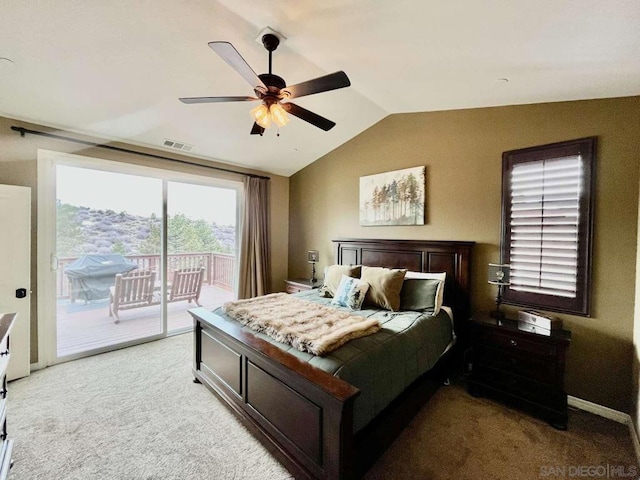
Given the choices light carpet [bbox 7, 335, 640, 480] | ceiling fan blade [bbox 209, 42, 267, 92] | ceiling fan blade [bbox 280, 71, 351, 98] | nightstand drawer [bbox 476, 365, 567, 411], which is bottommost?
light carpet [bbox 7, 335, 640, 480]

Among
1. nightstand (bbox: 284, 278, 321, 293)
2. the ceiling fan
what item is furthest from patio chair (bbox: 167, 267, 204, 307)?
the ceiling fan

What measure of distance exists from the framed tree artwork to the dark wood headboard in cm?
32

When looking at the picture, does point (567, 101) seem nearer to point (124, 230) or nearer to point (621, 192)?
point (621, 192)

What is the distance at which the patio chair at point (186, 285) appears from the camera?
407 centimetres

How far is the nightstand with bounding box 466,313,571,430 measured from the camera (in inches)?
85.6

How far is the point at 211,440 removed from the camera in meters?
1.97

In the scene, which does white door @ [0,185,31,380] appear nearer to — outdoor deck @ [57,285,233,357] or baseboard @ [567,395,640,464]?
outdoor deck @ [57,285,233,357]

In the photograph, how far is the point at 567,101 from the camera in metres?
2.44

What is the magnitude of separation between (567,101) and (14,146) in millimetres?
5413

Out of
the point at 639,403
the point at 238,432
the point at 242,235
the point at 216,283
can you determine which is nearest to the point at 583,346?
the point at 639,403

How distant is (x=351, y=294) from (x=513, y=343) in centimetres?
149

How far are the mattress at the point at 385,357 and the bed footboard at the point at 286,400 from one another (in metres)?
0.13

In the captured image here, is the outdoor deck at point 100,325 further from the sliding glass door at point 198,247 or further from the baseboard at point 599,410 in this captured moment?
the baseboard at point 599,410

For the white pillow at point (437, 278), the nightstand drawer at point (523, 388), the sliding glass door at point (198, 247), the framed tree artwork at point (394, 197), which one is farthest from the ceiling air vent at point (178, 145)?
the nightstand drawer at point (523, 388)
